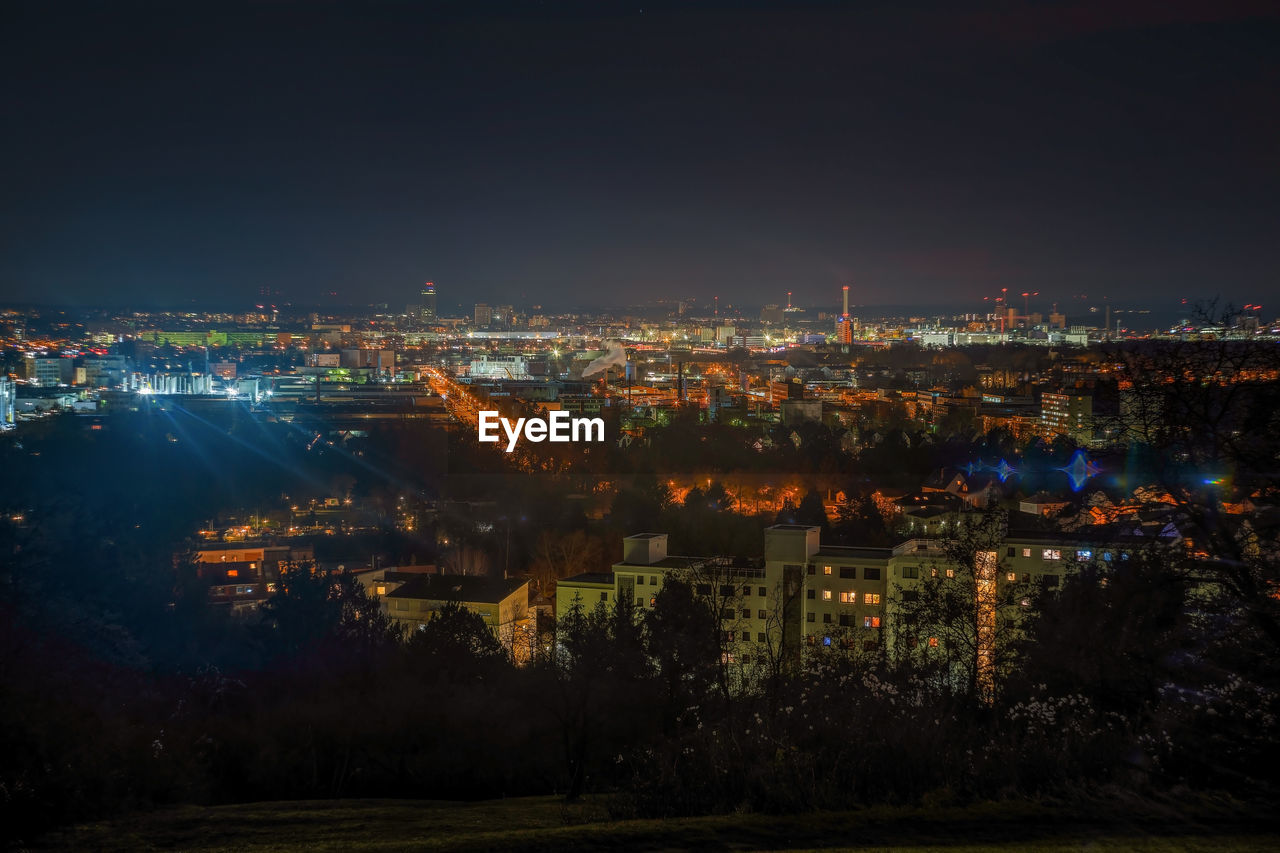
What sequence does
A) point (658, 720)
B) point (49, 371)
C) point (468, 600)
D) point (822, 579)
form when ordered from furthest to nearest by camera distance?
1. point (49, 371)
2. point (468, 600)
3. point (822, 579)
4. point (658, 720)

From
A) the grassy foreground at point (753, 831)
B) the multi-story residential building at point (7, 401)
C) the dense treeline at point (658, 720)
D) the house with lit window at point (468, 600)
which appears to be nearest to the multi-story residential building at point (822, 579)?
the house with lit window at point (468, 600)

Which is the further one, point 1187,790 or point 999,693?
point 999,693

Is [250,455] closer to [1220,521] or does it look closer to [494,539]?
[494,539]

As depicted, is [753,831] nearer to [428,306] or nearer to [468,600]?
[468,600]

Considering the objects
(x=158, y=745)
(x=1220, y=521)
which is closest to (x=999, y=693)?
(x=1220, y=521)

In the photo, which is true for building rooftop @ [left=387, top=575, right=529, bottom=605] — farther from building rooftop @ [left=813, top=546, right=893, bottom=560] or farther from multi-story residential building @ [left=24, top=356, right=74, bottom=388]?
multi-story residential building @ [left=24, top=356, right=74, bottom=388]

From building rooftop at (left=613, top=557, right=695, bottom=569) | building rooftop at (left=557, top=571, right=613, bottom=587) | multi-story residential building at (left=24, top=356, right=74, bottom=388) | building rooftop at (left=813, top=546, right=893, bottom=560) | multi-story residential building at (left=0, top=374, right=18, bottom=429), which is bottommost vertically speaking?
building rooftop at (left=557, top=571, right=613, bottom=587)

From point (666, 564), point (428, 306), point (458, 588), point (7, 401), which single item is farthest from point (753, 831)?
point (428, 306)

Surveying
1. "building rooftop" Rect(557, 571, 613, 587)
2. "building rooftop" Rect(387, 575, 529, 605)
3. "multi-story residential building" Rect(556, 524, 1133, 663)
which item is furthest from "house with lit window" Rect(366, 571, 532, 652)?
"multi-story residential building" Rect(556, 524, 1133, 663)
